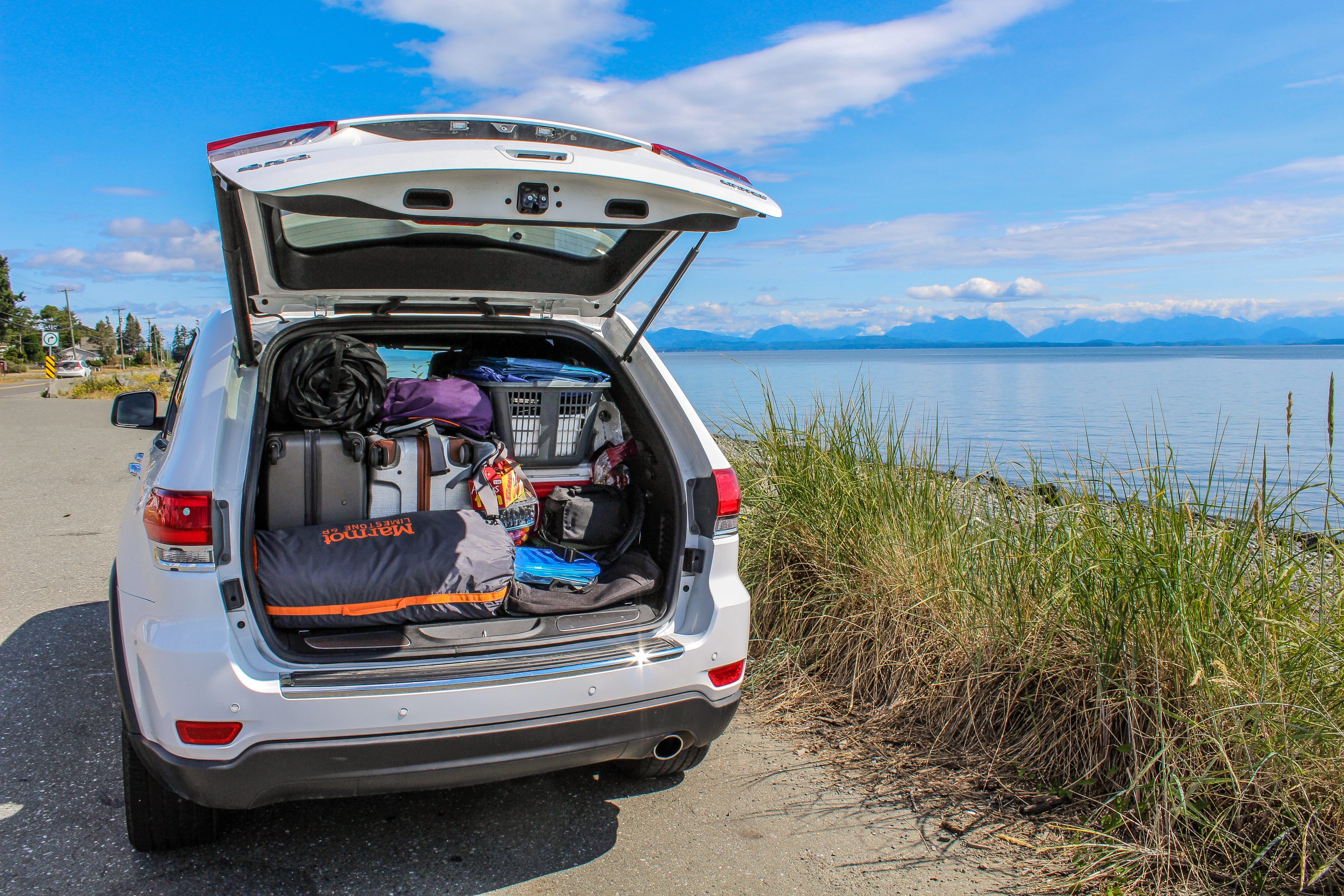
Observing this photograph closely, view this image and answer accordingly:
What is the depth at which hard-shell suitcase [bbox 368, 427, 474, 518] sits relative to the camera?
2.92 m

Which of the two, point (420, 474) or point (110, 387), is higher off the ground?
point (420, 474)

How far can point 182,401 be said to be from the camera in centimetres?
249

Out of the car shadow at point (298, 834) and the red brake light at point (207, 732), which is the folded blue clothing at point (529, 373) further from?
the red brake light at point (207, 732)

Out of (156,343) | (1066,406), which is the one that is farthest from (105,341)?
(1066,406)

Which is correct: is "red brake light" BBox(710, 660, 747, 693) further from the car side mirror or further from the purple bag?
→ the car side mirror

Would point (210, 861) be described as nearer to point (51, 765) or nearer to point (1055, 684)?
point (51, 765)

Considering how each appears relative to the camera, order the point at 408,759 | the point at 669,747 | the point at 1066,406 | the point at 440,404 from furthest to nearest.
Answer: the point at 1066,406
the point at 440,404
the point at 669,747
the point at 408,759

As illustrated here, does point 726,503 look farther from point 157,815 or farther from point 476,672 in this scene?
point 157,815

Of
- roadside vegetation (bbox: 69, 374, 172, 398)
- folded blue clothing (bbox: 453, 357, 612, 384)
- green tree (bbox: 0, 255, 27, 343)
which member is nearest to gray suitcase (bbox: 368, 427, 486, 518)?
folded blue clothing (bbox: 453, 357, 612, 384)

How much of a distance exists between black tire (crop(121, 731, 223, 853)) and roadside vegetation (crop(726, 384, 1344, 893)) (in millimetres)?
2168

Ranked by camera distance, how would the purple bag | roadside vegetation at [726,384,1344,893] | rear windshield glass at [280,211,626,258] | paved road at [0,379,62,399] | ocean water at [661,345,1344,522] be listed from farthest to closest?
paved road at [0,379,62,399] → ocean water at [661,345,1344,522] → the purple bag → rear windshield glass at [280,211,626,258] → roadside vegetation at [726,384,1344,893]

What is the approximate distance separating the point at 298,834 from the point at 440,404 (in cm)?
147

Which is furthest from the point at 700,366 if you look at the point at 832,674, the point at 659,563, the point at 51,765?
the point at 51,765

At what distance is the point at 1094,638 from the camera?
9.34ft
